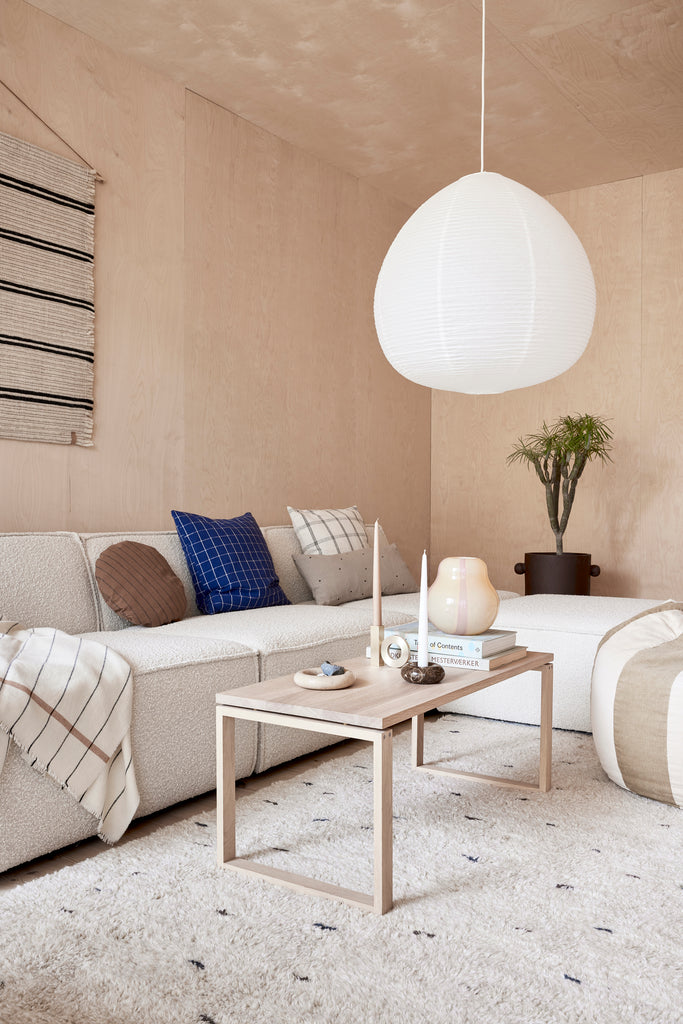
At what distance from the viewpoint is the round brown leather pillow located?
270 centimetres

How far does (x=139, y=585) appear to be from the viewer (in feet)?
9.07

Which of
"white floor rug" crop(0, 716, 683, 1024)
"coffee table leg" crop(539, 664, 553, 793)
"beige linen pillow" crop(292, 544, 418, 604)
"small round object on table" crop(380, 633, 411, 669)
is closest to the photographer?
"white floor rug" crop(0, 716, 683, 1024)

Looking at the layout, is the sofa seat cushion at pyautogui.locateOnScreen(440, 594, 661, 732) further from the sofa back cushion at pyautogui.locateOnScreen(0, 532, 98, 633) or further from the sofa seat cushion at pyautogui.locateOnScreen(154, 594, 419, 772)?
the sofa back cushion at pyautogui.locateOnScreen(0, 532, 98, 633)

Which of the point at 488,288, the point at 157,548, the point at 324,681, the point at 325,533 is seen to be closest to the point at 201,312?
the point at 325,533

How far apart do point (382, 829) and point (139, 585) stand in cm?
144

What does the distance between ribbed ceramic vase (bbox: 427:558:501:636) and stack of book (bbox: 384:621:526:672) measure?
30mm

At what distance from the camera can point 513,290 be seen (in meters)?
2.14

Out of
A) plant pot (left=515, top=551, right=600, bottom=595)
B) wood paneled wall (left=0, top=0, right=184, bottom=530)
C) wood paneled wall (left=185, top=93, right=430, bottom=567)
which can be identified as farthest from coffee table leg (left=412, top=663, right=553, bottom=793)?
plant pot (left=515, top=551, right=600, bottom=595)

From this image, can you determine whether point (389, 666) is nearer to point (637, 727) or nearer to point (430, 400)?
point (637, 727)

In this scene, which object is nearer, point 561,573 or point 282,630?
point 282,630

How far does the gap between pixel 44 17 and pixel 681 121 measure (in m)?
3.04

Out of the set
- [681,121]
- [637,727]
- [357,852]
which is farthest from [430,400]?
[357,852]

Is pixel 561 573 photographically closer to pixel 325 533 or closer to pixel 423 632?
pixel 325 533

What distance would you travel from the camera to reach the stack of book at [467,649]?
206 centimetres
